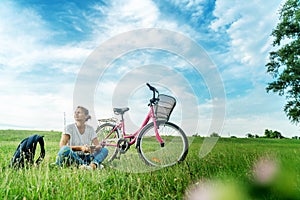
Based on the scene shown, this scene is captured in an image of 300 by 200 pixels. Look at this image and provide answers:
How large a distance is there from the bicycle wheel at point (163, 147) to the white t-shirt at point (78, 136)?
862 millimetres

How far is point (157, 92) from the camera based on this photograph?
4766 mm

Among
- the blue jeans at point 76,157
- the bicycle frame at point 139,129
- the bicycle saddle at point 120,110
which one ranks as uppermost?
the bicycle saddle at point 120,110

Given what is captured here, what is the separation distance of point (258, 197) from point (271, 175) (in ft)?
0.27

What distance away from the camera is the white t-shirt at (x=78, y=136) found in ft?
15.5

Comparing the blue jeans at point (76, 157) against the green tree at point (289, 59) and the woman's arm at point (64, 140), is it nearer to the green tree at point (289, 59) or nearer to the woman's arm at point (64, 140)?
the woman's arm at point (64, 140)

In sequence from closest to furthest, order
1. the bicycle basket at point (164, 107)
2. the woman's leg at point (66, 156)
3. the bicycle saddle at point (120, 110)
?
the woman's leg at point (66, 156), the bicycle basket at point (164, 107), the bicycle saddle at point (120, 110)

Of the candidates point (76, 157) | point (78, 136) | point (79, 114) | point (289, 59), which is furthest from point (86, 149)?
point (289, 59)

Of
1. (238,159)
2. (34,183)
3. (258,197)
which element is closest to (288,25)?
(238,159)

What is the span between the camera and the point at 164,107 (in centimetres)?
472

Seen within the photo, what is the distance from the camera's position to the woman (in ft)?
14.7

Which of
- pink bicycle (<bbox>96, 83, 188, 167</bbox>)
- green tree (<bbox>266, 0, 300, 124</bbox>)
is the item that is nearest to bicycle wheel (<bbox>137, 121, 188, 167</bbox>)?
pink bicycle (<bbox>96, 83, 188, 167</bbox>)

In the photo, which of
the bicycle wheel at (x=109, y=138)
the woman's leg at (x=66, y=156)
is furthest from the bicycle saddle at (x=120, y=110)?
the woman's leg at (x=66, y=156)

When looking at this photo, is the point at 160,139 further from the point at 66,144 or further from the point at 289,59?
the point at 289,59

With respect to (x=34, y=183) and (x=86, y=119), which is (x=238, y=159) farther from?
(x=34, y=183)
